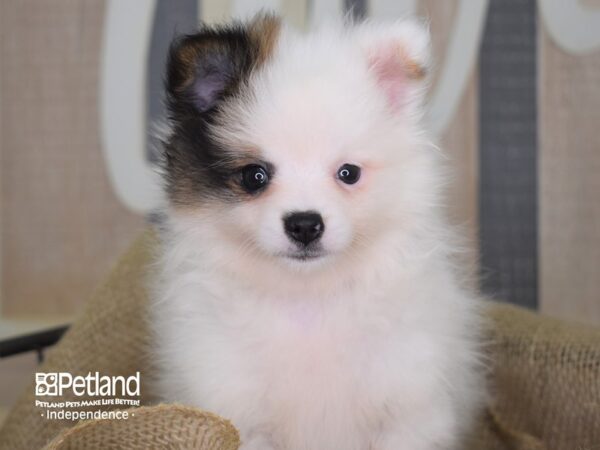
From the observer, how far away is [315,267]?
1896 millimetres

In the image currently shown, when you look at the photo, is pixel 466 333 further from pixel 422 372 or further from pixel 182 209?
pixel 182 209

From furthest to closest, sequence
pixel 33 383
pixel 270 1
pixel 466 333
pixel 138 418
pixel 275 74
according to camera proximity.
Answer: pixel 270 1, pixel 33 383, pixel 466 333, pixel 275 74, pixel 138 418

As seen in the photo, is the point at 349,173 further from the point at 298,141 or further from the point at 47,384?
the point at 47,384

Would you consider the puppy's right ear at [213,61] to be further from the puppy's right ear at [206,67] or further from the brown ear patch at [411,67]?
the brown ear patch at [411,67]

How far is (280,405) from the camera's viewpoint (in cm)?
196

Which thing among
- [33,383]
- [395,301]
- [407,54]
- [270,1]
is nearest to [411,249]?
[395,301]

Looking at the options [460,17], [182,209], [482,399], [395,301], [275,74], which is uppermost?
[460,17]

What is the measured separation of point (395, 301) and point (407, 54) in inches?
21.5

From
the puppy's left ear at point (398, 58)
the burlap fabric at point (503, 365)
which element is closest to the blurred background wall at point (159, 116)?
the burlap fabric at point (503, 365)

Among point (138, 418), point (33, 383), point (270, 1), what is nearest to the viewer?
point (138, 418)

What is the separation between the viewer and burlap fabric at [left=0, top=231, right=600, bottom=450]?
2.38 metres

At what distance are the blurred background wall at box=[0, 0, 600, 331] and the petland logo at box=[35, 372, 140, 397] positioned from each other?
124 centimetres

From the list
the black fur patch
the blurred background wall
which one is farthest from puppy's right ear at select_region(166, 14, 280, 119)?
the blurred background wall

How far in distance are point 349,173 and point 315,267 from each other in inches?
8.2
